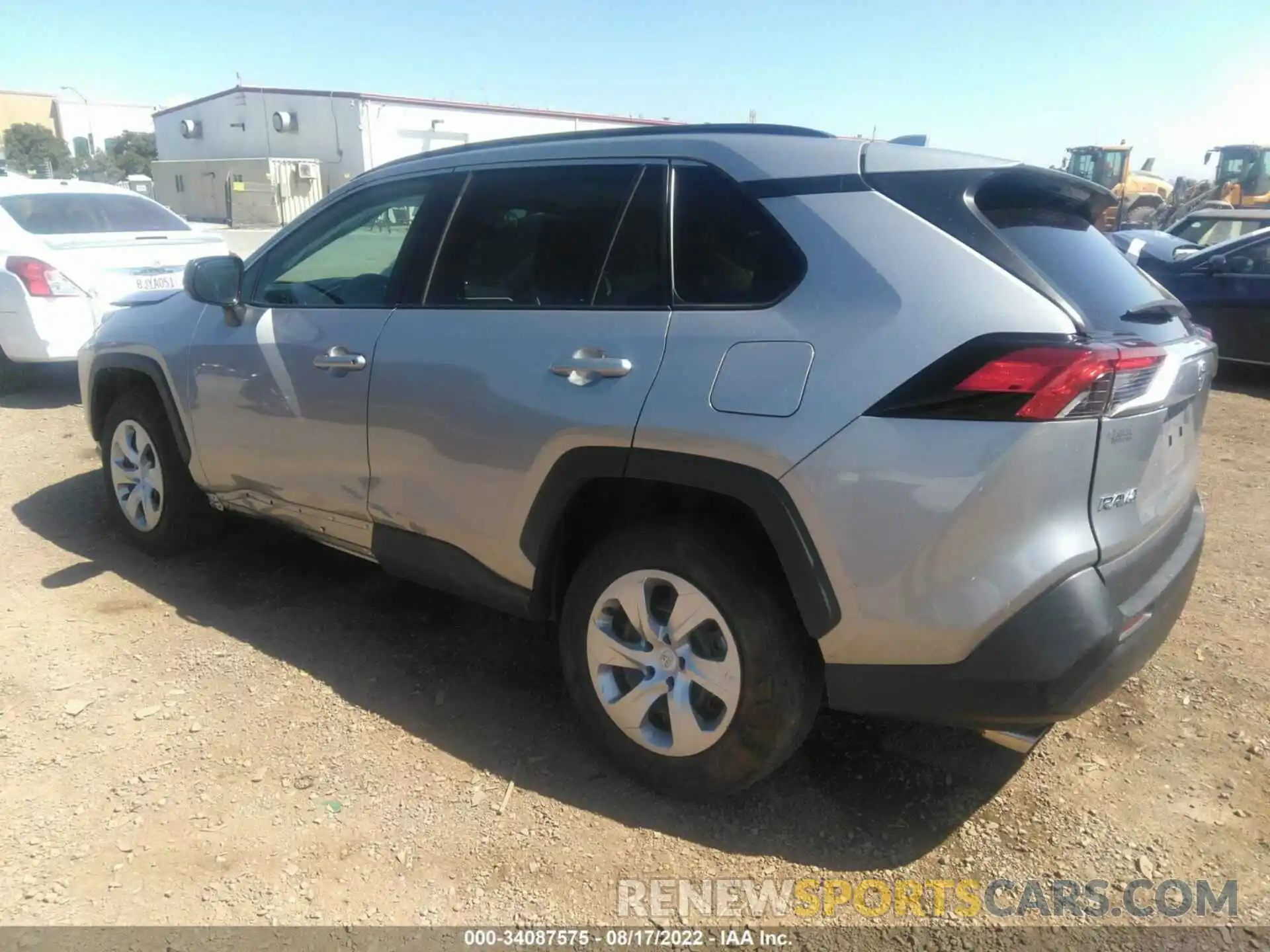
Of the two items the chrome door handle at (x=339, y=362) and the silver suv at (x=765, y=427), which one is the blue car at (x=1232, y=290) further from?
the chrome door handle at (x=339, y=362)

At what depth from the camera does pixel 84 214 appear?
7.77m

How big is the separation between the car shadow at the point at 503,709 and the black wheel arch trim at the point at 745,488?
71 cm

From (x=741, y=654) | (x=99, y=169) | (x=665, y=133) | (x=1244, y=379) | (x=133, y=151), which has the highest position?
(x=133, y=151)

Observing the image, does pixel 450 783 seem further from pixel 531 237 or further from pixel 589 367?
pixel 531 237

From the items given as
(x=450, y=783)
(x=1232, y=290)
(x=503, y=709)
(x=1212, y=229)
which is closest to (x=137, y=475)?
(x=503, y=709)

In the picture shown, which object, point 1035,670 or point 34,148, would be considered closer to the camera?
point 1035,670

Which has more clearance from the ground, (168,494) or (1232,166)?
(1232,166)

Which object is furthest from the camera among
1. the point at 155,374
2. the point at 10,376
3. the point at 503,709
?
the point at 10,376

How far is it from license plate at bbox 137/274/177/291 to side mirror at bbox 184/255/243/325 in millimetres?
4043

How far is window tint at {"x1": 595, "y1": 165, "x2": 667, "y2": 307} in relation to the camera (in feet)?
8.68

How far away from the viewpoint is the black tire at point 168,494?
4211 millimetres

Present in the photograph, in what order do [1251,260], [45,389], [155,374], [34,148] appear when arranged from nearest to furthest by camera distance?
[155,374]
[45,389]
[1251,260]
[34,148]

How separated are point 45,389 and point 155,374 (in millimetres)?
4922

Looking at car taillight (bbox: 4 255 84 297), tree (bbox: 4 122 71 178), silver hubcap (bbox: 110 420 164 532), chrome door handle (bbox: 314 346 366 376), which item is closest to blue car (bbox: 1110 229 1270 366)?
chrome door handle (bbox: 314 346 366 376)
